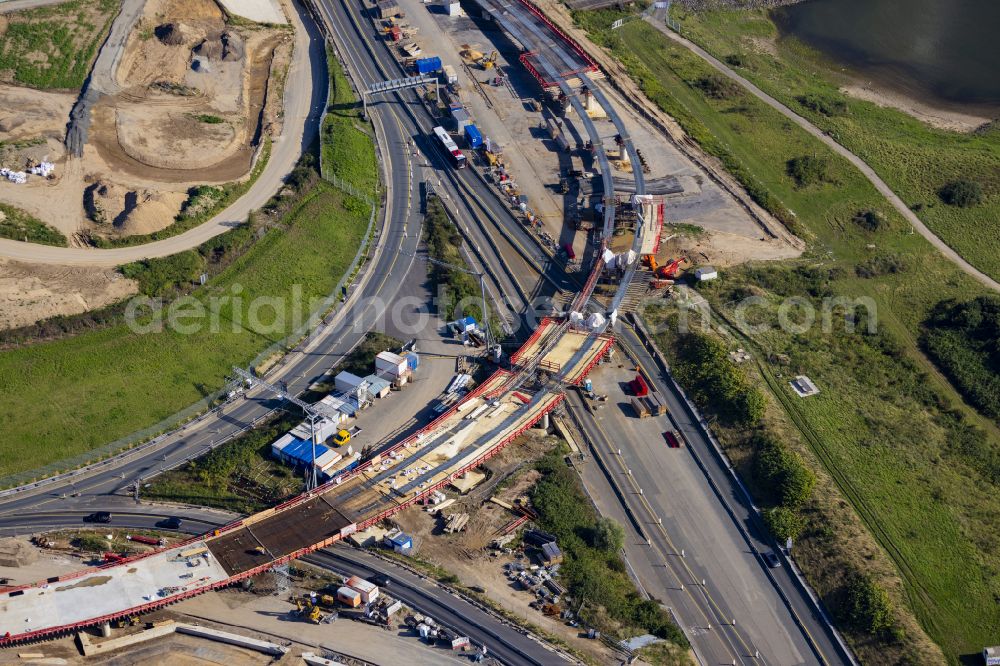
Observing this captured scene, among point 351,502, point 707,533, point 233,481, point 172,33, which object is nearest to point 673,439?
point 707,533

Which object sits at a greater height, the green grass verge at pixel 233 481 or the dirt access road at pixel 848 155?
the dirt access road at pixel 848 155

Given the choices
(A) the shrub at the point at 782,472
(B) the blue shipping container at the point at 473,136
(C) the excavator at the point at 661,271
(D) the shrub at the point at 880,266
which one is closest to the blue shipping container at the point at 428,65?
(B) the blue shipping container at the point at 473,136

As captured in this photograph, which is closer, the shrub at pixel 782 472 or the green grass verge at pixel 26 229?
the shrub at pixel 782 472

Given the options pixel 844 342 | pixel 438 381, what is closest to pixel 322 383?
pixel 438 381

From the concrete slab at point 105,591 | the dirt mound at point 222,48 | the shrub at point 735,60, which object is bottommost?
the concrete slab at point 105,591

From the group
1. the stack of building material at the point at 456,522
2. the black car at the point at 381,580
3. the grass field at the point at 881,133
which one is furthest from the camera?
the grass field at the point at 881,133

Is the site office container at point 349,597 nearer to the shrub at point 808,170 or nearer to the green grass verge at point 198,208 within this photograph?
the green grass verge at point 198,208

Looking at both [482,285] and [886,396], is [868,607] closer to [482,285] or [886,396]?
[886,396]
